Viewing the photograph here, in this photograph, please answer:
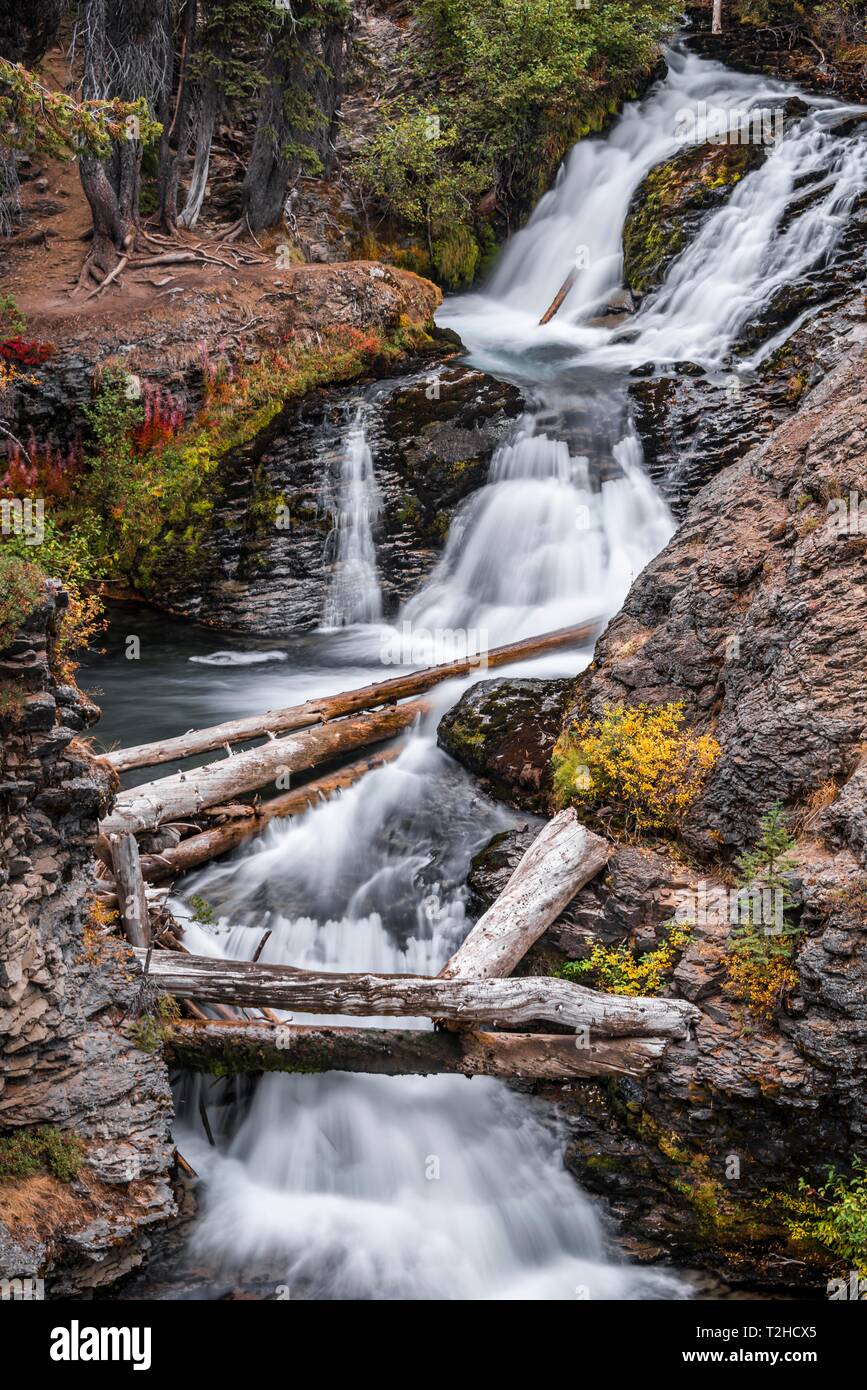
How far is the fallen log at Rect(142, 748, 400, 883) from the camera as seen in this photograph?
26.8 ft

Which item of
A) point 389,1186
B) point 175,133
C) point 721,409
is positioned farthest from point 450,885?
point 175,133

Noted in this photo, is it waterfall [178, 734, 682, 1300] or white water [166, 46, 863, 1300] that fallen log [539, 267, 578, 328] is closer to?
white water [166, 46, 863, 1300]

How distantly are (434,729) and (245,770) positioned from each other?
7.12 ft

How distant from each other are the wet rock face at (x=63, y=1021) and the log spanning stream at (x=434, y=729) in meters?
0.54

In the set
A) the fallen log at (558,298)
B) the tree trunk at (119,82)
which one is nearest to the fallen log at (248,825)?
the tree trunk at (119,82)

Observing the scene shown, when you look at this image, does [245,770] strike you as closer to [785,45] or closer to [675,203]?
[675,203]

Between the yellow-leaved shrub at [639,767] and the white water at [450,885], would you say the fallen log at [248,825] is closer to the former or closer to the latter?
the white water at [450,885]

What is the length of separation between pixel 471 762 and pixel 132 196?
37.5ft

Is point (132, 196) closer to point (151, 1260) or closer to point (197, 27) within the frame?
point (197, 27)

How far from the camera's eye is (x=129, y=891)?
6.84 metres

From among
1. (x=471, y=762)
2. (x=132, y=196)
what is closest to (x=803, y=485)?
(x=471, y=762)

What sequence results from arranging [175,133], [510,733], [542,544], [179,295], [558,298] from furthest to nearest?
[558,298] < [175,133] < [179,295] < [542,544] < [510,733]

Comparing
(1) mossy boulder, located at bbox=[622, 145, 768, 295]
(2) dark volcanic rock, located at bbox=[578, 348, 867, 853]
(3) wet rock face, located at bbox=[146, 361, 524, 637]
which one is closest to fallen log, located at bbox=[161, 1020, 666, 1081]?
(2) dark volcanic rock, located at bbox=[578, 348, 867, 853]

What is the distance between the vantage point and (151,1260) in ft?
20.0
